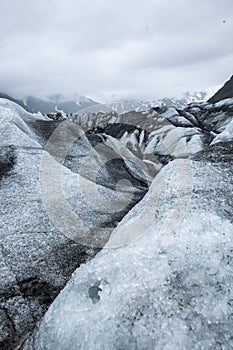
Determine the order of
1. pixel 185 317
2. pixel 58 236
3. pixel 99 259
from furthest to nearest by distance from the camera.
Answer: pixel 58 236, pixel 99 259, pixel 185 317

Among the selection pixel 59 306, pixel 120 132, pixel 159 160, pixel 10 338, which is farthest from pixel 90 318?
pixel 120 132

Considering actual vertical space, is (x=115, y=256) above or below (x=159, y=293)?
below

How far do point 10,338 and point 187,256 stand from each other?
8650 millimetres

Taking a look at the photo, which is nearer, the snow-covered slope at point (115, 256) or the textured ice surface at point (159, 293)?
the textured ice surface at point (159, 293)

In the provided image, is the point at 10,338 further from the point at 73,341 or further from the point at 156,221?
the point at 156,221

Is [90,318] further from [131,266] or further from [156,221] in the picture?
[156,221]

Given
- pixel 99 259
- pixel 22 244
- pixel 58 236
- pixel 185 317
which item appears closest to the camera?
pixel 185 317

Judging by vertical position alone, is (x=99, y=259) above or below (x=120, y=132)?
above

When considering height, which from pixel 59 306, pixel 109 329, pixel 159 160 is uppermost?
pixel 109 329

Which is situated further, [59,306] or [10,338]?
[10,338]

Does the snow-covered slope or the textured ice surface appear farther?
the snow-covered slope

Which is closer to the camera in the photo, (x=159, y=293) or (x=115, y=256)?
(x=159, y=293)

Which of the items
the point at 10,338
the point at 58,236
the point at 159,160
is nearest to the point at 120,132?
the point at 159,160

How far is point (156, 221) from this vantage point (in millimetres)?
14852
